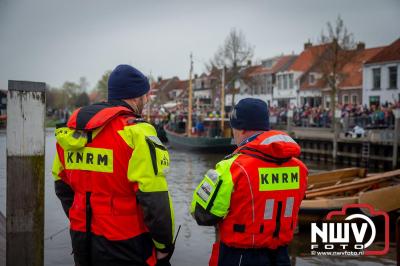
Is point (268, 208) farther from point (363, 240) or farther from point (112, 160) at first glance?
point (363, 240)

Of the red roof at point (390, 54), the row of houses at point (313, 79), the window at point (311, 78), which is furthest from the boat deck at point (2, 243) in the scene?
the window at point (311, 78)

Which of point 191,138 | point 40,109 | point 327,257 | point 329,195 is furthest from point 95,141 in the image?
point 191,138

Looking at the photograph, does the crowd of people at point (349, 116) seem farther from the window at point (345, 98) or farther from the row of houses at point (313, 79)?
the window at point (345, 98)

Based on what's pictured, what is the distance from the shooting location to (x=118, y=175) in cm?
270

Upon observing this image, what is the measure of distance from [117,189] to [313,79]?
170 feet

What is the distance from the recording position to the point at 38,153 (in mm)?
3328

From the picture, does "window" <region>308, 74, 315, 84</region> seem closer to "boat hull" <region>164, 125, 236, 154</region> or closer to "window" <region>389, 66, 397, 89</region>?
"window" <region>389, 66, 397, 89</region>

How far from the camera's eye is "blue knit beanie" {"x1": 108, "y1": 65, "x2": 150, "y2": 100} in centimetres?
295

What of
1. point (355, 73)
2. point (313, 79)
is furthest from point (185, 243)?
point (313, 79)

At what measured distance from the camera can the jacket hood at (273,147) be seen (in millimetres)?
2842

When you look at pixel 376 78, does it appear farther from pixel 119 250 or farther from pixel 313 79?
pixel 119 250

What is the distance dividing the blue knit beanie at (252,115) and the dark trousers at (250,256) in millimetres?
811

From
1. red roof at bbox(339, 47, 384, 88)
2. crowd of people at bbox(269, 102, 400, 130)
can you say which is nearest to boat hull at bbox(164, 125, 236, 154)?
crowd of people at bbox(269, 102, 400, 130)

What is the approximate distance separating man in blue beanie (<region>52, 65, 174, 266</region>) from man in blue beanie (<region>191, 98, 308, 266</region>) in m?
0.31
